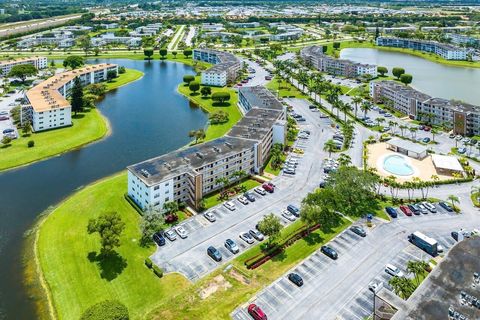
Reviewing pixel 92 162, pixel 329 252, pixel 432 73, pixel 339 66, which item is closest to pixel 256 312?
pixel 329 252

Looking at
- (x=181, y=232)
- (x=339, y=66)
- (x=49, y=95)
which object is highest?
(x=339, y=66)

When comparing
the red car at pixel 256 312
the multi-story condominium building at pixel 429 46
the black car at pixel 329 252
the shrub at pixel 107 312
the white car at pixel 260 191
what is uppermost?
the multi-story condominium building at pixel 429 46

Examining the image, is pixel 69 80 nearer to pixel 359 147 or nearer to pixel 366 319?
pixel 359 147

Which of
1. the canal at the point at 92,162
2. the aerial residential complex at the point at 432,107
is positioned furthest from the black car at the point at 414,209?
the canal at the point at 92,162

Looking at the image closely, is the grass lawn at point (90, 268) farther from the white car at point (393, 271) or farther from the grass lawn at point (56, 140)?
the grass lawn at point (56, 140)

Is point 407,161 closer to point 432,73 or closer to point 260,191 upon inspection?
point 260,191

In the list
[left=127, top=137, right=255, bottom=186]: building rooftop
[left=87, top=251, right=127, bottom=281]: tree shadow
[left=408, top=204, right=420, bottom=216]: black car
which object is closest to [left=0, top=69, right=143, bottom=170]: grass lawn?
[left=127, top=137, right=255, bottom=186]: building rooftop
